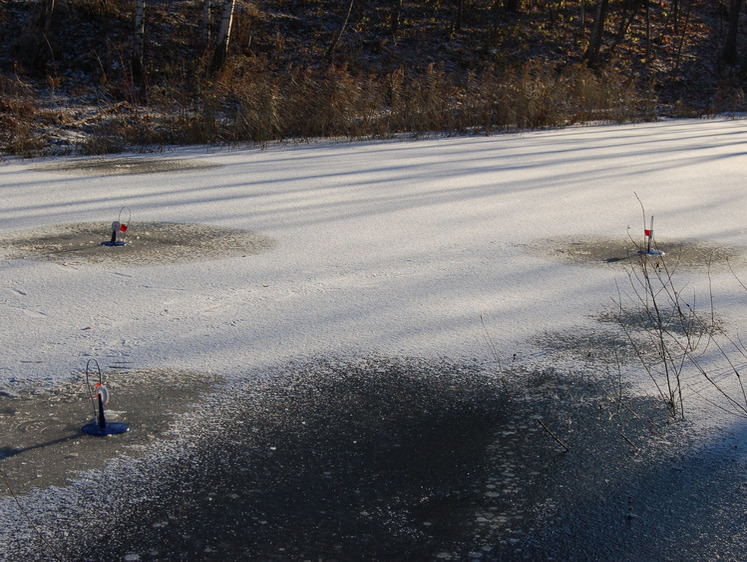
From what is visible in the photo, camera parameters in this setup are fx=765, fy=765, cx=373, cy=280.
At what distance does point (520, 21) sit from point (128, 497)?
23.8 meters

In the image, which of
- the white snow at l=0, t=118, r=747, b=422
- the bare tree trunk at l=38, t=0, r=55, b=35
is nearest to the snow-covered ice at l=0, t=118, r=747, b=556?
the white snow at l=0, t=118, r=747, b=422

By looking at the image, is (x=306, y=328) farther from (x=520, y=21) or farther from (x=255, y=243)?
(x=520, y=21)

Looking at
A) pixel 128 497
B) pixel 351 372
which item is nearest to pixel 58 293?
pixel 351 372

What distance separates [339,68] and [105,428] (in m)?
16.5

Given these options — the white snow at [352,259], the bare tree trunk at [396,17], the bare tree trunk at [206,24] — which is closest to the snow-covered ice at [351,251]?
the white snow at [352,259]

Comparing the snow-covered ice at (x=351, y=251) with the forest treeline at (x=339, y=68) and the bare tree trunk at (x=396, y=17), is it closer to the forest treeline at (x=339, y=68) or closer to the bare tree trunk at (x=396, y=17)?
the forest treeline at (x=339, y=68)

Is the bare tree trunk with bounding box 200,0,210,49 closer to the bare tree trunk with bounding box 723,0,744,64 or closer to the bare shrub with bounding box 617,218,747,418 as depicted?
the bare shrub with bounding box 617,218,747,418

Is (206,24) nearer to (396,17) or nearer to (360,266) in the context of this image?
(396,17)

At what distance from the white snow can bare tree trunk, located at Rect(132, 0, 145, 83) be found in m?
6.40

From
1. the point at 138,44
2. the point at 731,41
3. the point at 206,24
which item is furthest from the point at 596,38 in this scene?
the point at 138,44

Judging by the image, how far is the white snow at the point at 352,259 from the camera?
360 cm

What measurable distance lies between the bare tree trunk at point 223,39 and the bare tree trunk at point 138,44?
1.42m

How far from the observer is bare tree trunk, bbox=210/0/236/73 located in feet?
49.9

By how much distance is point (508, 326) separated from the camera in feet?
12.5
